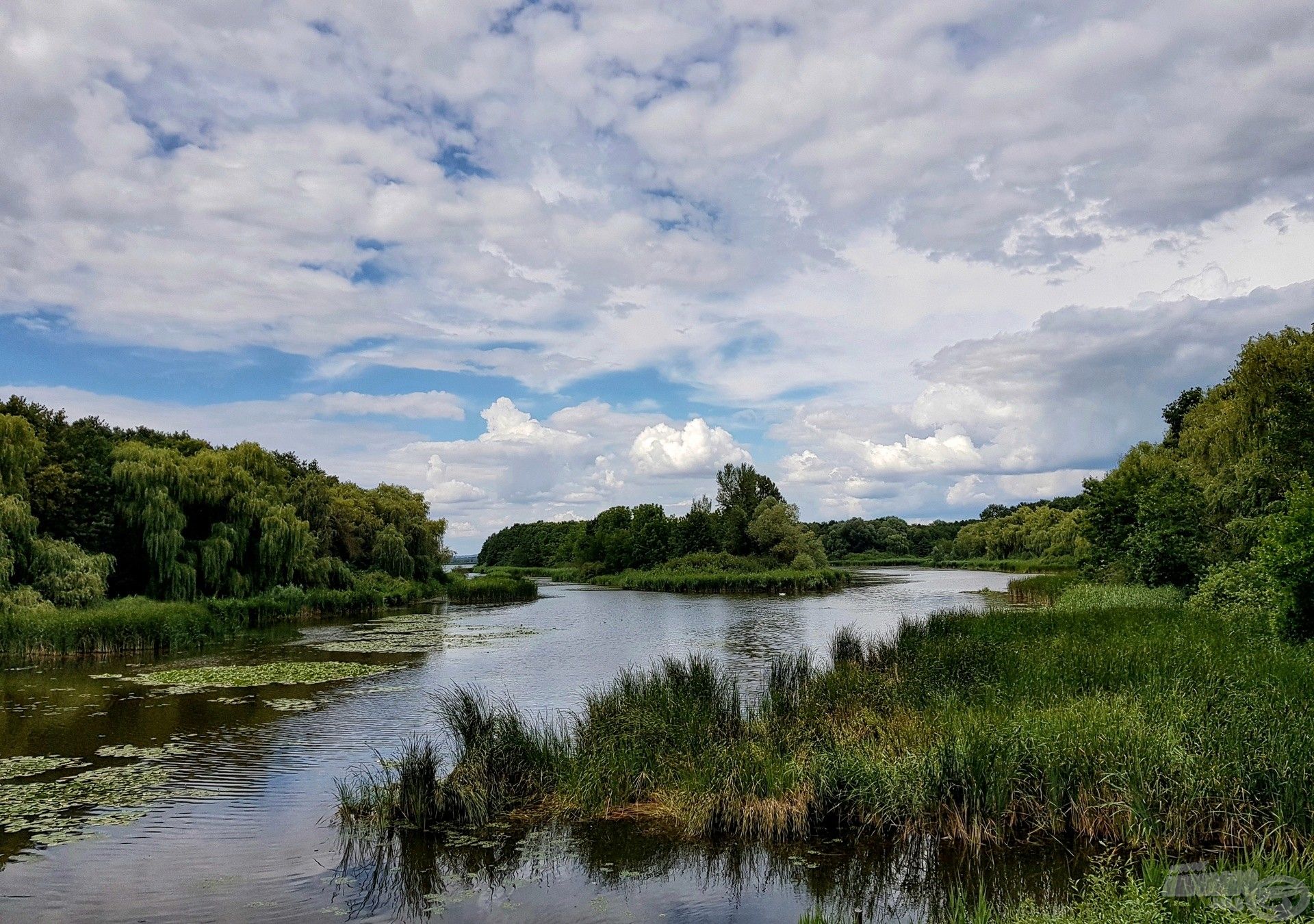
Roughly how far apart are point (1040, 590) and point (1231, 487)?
15.4 metres

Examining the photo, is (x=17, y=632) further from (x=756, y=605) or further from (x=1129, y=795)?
(x=756, y=605)

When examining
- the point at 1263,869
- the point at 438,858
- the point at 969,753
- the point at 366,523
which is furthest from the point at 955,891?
the point at 366,523

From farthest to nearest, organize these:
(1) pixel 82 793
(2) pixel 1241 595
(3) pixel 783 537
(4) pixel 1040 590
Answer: (3) pixel 783 537 < (4) pixel 1040 590 < (2) pixel 1241 595 < (1) pixel 82 793

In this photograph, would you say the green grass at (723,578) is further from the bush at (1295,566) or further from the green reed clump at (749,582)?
the bush at (1295,566)

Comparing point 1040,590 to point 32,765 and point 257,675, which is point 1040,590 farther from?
point 32,765

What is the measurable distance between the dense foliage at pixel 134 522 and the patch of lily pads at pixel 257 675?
7.52 metres

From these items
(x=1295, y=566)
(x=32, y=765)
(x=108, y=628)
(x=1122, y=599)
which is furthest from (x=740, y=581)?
(x=32, y=765)

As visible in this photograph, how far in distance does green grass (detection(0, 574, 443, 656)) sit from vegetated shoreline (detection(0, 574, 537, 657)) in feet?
0.06

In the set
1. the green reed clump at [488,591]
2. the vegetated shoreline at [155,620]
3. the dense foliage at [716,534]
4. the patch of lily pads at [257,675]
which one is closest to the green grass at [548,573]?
the dense foliage at [716,534]

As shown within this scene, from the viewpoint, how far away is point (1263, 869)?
5379mm

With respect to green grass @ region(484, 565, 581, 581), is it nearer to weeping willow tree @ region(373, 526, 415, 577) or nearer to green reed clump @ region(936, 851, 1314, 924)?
weeping willow tree @ region(373, 526, 415, 577)

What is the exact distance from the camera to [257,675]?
20078mm

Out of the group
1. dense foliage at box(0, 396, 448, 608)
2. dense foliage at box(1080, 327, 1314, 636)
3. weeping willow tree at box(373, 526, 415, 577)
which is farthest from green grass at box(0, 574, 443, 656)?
dense foliage at box(1080, 327, 1314, 636)

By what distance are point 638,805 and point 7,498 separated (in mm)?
24738
